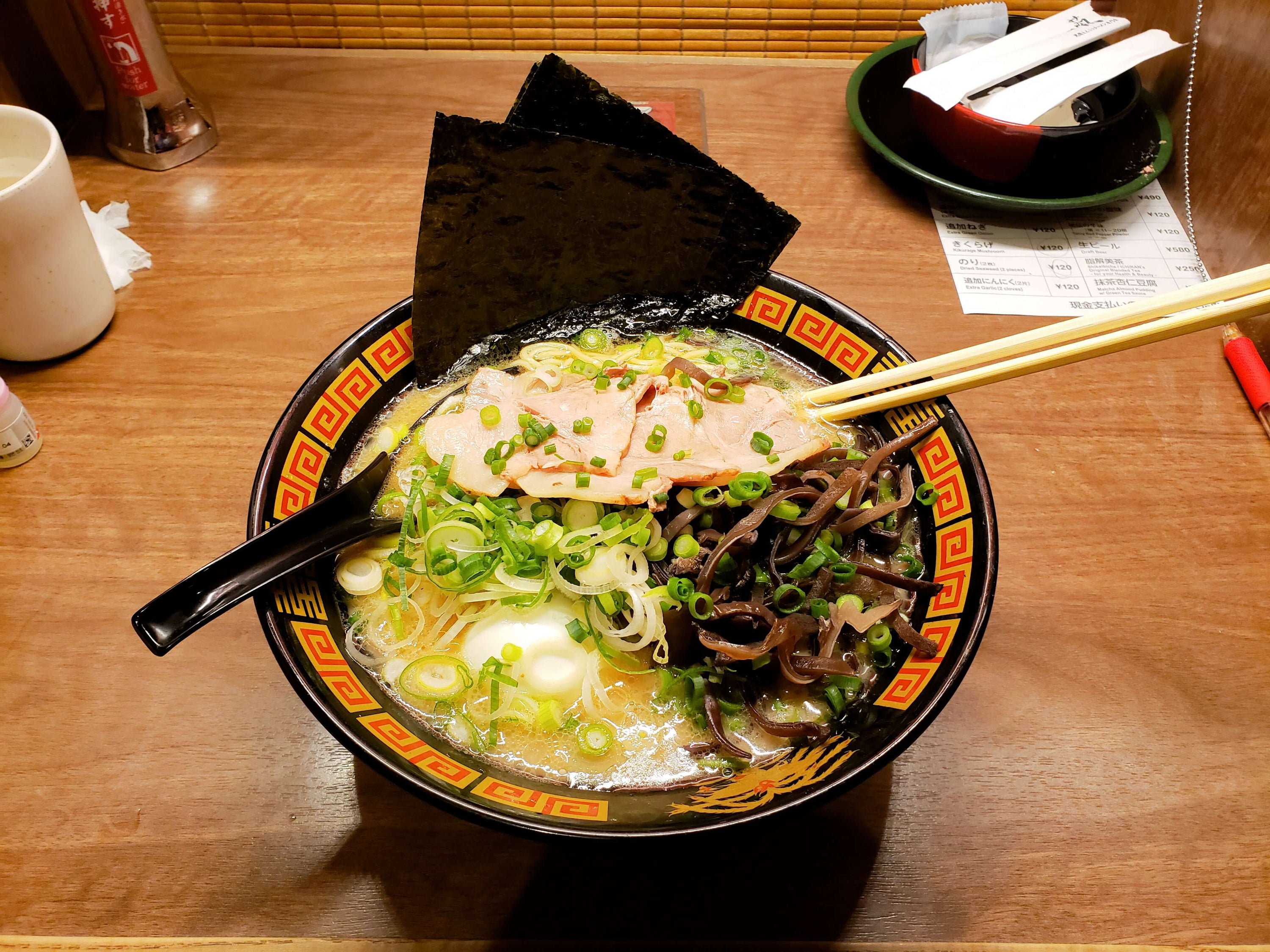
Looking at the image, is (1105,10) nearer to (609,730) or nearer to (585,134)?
(585,134)

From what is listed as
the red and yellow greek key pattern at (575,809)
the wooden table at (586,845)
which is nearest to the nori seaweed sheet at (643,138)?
the wooden table at (586,845)

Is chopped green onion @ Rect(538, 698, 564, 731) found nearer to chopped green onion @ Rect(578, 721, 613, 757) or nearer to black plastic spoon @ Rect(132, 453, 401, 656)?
chopped green onion @ Rect(578, 721, 613, 757)

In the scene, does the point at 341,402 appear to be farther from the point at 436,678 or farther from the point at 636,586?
the point at 636,586

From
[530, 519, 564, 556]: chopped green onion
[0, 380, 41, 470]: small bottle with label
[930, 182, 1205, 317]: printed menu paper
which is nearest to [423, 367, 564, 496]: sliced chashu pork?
[530, 519, 564, 556]: chopped green onion

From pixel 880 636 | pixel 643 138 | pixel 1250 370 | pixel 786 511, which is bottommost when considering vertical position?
pixel 1250 370

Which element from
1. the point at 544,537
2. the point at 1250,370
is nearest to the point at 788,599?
the point at 544,537

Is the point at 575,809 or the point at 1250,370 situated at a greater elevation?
the point at 575,809

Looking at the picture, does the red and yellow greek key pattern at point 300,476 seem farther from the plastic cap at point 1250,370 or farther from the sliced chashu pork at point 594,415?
the plastic cap at point 1250,370
